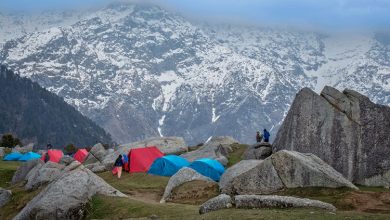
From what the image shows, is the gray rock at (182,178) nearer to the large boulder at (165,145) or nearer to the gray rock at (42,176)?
the gray rock at (42,176)

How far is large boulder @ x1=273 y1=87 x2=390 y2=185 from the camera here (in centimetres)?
4572

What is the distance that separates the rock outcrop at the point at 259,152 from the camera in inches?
2297

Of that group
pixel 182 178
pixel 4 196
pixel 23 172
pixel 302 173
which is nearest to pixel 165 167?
pixel 182 178

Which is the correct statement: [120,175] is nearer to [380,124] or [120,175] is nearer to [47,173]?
[47,173]

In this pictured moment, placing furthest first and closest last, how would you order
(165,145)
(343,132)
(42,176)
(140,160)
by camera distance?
(165,145) → (140,160) → (42,176) → (343,132)

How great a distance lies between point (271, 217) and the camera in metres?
26.5

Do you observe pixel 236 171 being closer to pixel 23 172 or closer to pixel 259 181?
pixel 259 181

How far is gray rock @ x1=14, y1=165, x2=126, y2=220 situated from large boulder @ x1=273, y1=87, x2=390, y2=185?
736 inches

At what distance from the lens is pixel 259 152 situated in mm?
58781

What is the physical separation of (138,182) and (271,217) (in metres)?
30.5

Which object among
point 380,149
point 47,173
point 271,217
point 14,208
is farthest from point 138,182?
point 271,217

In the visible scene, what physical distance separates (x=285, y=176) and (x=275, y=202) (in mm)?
9343

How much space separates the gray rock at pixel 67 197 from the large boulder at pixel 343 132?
1870cm

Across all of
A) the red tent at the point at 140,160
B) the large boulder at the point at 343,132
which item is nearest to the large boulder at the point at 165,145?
the red tent at the point at 140,160
